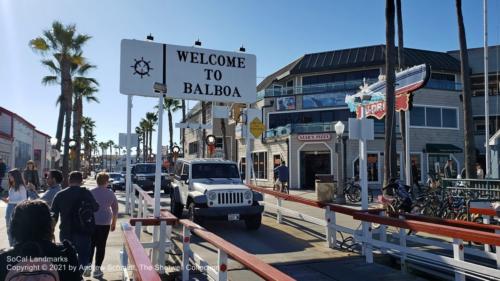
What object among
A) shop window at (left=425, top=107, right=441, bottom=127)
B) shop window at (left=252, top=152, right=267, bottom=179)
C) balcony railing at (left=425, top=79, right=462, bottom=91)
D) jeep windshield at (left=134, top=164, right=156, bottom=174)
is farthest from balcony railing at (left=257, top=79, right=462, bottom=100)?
jeep windshield at (left=134, top=164, right=156, bottom=174)

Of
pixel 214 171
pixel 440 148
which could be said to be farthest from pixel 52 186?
pixel 440 148

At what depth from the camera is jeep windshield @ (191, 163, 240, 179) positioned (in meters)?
13.2

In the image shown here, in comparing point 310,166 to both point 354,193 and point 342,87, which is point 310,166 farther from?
point 354,193

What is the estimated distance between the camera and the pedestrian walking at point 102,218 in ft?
23.8

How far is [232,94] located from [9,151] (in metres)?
26.4

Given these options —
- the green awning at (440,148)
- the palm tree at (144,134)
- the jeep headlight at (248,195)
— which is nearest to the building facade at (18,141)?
the jeep headlight at (248,195)

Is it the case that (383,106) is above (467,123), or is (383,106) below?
above

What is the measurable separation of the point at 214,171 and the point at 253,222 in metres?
2.29

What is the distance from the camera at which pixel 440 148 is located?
104 feet

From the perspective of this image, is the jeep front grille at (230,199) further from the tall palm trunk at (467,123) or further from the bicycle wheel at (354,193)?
the bicycle wheel at (354,193)

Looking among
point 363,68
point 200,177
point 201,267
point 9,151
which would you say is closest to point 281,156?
point 363,68

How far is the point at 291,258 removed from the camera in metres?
8.62

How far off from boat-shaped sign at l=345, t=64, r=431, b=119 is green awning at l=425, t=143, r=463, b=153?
18.6m

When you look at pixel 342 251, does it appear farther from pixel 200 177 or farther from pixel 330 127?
pixel 330 127
